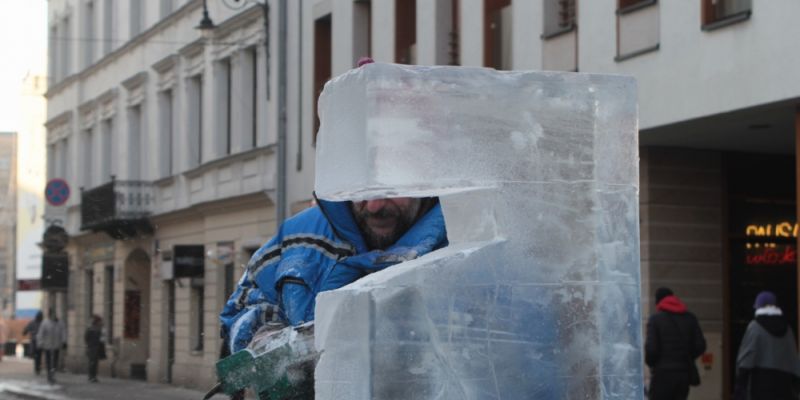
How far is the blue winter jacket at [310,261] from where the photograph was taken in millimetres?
3699

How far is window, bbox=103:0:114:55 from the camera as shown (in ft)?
142

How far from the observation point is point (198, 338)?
3462cm

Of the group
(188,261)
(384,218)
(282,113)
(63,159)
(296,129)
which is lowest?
(384,218)

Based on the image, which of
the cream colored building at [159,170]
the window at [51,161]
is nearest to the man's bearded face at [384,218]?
the cream colored building at [159,170]

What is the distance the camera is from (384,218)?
3.75 metres

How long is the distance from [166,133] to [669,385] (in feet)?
81.3

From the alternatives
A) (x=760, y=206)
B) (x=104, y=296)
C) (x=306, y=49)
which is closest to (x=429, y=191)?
(x=760, y=206)

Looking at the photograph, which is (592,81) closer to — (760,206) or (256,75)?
(760,206)

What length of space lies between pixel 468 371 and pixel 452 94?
546mm

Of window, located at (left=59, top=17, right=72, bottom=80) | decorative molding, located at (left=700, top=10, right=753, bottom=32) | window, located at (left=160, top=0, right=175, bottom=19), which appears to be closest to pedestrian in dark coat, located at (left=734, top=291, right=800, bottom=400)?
decorative molding, located at (left=700, top=10, right=753, bottom=32)

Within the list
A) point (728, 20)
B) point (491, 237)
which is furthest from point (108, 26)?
point (491, 237)

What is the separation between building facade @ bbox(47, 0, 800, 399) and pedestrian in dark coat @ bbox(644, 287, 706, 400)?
8.18 ft

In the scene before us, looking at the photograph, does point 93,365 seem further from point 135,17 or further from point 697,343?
point 697,343

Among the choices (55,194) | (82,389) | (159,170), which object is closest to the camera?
(82,389)
